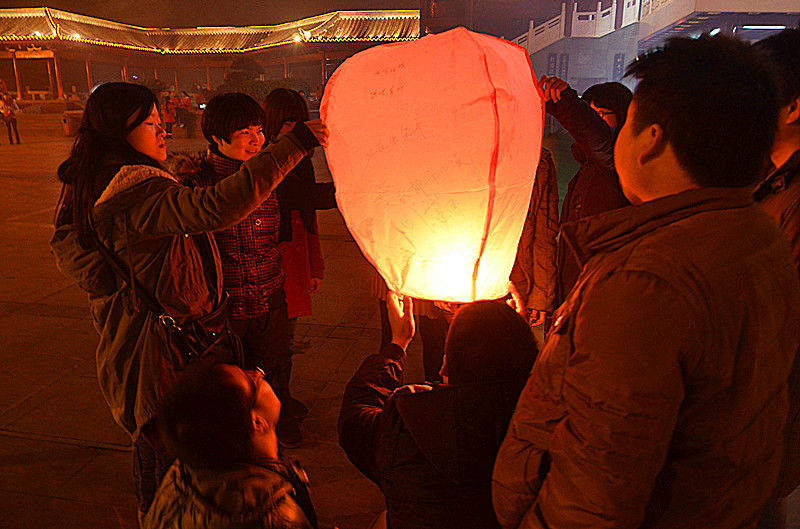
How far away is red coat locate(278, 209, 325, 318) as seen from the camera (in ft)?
9.37

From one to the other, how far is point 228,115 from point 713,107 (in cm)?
196

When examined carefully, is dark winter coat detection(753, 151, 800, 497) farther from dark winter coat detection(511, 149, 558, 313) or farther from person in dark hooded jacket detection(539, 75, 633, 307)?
dark winter coat detection(511, 149, 558, 313)

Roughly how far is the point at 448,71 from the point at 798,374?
1299mm

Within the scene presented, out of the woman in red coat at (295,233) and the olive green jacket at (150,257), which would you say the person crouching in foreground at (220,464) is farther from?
the woman in red coat at (295,233)

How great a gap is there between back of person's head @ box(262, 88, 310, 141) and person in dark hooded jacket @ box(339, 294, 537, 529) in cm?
183

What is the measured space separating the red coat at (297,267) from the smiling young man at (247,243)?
131mm

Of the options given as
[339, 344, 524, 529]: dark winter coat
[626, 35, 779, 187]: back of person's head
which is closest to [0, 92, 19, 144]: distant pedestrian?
[339, 344, 524, 529]: dark winter coat

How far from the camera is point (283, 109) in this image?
9.12 feet

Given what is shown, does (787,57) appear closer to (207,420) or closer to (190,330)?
(207,420)

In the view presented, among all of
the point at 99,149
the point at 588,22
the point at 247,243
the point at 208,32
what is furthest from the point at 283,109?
the point at 208,32

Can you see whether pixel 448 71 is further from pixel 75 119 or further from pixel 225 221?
pixel 75 119

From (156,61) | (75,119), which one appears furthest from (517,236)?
(156,61)

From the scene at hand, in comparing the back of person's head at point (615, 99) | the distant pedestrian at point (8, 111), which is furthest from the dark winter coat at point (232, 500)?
the distant pedestrian at point (8, 111)

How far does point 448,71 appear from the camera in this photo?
1.32 m
